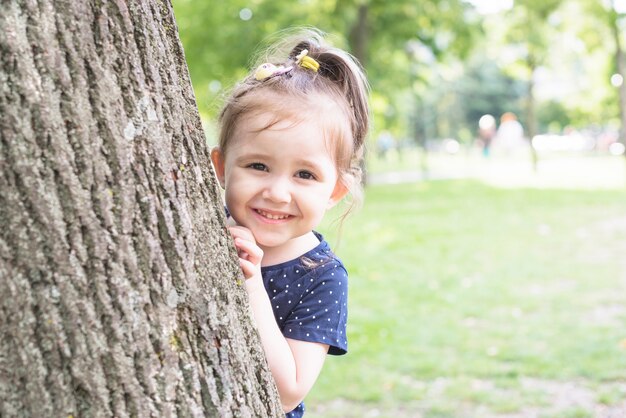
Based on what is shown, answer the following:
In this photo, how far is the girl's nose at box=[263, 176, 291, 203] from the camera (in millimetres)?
1872

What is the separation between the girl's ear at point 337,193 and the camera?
2117 mm

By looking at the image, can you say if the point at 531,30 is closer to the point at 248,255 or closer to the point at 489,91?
the point at 248,255

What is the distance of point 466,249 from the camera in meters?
10.3

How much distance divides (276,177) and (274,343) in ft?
1.31

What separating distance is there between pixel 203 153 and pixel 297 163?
39cm

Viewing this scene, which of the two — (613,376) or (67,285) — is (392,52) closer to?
(613,376)

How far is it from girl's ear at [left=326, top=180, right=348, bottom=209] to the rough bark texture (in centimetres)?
64

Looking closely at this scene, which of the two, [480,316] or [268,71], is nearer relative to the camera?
[268,71]

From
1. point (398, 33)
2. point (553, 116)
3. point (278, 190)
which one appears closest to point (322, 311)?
point (278, 190)

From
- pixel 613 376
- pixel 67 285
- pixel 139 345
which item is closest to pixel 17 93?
pixel 67 285

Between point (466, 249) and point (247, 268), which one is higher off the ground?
point (247, 268)

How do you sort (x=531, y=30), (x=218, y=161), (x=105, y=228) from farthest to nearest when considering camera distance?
(x=531, y=30)
(x=218, y=161)
(x=105, y=228)

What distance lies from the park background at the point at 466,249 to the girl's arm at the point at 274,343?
0.57 meters

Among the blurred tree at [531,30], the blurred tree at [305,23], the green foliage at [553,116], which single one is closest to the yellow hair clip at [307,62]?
the blurred tree at [305,23]
